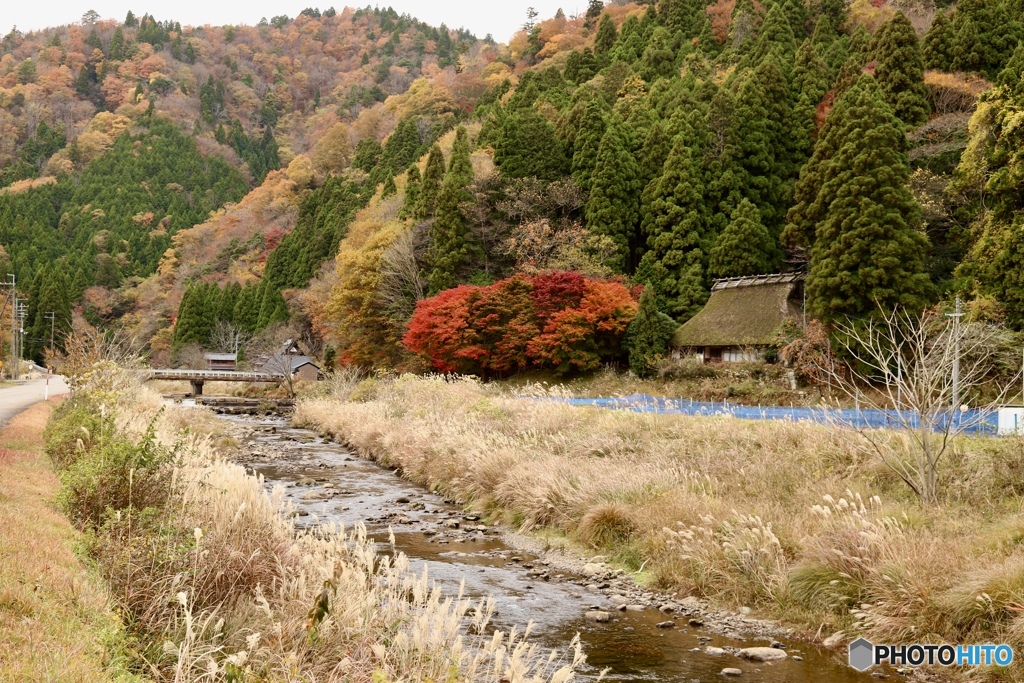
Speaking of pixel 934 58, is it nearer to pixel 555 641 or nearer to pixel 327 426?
pixel 327 426

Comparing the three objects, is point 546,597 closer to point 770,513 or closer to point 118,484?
point 770,513

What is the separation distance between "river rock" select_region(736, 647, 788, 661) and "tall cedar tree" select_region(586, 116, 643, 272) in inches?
1361

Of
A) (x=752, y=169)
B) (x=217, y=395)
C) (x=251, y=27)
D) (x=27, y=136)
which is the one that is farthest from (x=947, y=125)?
(x=251, y=27)

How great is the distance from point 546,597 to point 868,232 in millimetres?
22807

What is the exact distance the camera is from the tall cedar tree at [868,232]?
89.5 ft

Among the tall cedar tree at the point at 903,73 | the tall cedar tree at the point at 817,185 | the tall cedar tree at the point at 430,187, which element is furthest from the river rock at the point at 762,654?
the tall cedar tree at the point at 430,187

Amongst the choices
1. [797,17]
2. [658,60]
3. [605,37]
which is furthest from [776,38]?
[605,37]

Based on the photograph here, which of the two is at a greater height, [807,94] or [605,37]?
[605,37]

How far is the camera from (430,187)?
49.9 m

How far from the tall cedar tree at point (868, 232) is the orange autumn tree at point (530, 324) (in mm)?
9483

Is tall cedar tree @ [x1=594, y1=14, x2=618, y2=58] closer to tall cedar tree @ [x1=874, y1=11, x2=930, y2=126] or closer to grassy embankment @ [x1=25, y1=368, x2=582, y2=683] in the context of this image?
tall cedar tree @ [x1=874, y1=11, x2=930, y2=126]

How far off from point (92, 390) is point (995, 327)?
2458 cm

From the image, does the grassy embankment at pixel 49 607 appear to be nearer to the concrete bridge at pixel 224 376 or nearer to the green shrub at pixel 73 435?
the green shrub at pixel 73 435

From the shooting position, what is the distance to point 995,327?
22.7 metres
